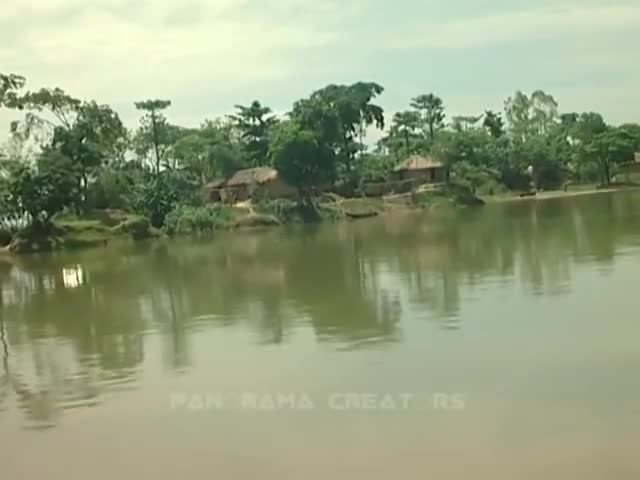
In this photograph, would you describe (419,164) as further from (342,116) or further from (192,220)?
(192,220)

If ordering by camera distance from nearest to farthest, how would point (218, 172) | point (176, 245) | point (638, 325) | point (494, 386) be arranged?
point (494, 386), point (638, 325), point (176, 245), point (218, 172)

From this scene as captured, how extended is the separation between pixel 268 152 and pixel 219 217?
8180 mm

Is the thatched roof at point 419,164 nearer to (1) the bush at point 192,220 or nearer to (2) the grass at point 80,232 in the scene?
(1) the bush at point 192,220

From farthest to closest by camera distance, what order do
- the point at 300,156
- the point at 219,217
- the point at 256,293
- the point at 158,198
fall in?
1. the point at 300,156
2. the point at 219,217
3. the point at 158,198
4. the point at 256,293

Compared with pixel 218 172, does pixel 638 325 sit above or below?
below

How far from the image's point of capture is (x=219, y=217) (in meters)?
46.1

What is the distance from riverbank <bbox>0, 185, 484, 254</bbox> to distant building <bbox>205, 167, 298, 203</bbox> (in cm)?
167

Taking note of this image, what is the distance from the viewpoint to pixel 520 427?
7.44 metres

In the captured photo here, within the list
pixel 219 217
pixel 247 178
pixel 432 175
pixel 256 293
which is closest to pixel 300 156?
pixel 247 178

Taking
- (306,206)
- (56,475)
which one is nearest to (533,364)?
(56,475)

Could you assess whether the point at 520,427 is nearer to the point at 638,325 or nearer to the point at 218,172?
the point at 638,325

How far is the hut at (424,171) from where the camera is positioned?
58781 millimetres

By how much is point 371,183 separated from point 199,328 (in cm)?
4474

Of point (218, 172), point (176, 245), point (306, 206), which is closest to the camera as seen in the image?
point (176, 245)
